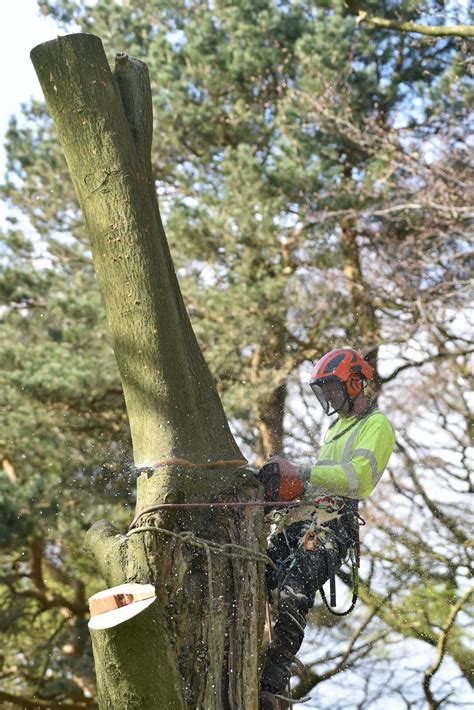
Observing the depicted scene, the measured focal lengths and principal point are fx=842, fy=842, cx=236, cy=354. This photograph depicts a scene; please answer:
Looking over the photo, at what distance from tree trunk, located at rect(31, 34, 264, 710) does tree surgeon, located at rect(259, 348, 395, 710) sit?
418 mm

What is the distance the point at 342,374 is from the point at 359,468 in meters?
0.54

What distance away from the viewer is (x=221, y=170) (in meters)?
11.0

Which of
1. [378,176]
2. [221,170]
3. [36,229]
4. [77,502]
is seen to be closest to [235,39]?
[221,170]

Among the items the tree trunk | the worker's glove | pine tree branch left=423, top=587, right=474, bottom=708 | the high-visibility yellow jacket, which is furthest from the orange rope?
pine tree branch left=423, top=587, right=474, bottom=708

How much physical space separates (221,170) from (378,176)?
209 centimetres

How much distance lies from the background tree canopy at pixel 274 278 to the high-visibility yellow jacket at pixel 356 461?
5.25 m

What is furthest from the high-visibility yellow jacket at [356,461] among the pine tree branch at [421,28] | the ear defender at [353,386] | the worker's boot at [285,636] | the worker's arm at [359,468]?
the pine tree branch at [421,28]

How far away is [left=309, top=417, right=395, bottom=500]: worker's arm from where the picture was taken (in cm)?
356

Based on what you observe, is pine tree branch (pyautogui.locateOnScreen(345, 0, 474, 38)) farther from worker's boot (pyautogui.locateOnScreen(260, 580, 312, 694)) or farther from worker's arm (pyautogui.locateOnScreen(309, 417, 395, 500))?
worker's boot (pyautogui.locateOnScreen(260, 580, 312, 694))

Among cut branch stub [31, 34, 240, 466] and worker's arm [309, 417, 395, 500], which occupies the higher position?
cut branch stub [31, 34, 240, 466]

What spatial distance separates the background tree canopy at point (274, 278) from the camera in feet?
32.1

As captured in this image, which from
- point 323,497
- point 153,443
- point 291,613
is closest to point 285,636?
point 291,613

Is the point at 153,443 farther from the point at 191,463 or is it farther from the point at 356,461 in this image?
the point at 356,461

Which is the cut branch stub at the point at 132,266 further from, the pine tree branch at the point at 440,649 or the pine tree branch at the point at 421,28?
the pine tree branch at the point at 440,649
